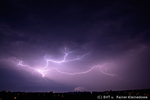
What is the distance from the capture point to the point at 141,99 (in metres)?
25.3

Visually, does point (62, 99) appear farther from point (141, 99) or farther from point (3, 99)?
point (141, 99)

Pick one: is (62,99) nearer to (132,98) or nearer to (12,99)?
(12,99)

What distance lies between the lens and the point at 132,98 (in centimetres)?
2583

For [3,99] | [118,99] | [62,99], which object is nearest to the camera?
[3,99]

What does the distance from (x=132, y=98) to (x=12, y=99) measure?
29026 millimetres

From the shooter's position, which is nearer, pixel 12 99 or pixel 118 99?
pixel 12 99

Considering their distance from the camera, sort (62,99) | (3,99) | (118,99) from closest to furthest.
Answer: (3,99)
(118,99)
(62,99)

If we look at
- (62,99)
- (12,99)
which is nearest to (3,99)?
(12,99)

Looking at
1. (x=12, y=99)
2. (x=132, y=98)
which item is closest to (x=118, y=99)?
(x=132, y=98)

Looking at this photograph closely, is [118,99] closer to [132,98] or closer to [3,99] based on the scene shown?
[132,98]

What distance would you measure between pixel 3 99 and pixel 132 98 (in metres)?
30.5

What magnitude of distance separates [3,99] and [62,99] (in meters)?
14.8

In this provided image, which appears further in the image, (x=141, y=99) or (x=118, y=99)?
(x=118, y=99)

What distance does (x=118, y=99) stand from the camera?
28578 mm
